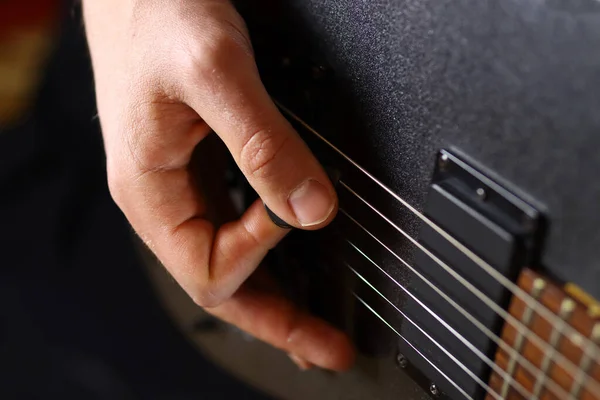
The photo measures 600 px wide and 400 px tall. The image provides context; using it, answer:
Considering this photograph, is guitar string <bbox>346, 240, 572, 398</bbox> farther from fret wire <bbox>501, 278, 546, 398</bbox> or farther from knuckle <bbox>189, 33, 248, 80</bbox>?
knuckle <bbox>189, 33, 248, 80</bbox>

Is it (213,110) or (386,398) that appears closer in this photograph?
(213,110)

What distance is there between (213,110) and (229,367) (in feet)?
1.50

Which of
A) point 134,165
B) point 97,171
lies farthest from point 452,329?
point 97,171

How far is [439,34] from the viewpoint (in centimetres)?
42

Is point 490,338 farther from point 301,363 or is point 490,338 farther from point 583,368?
point 301,363

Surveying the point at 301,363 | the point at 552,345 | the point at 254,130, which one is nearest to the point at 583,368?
the point at 552,345

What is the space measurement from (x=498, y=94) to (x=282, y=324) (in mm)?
381

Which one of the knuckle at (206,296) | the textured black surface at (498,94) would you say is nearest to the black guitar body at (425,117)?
the textured black surface at (498,94)

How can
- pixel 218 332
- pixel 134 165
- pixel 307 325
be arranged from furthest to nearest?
1. pixel 218 332
2. pixel 307 325
3. pixel 134 165

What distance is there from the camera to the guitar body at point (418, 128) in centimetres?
37

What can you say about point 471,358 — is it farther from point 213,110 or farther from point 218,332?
point 218,332

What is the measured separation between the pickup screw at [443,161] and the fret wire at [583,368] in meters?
0.14

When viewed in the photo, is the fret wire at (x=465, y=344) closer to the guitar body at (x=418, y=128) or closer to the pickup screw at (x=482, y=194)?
the guitar body at (x=418, y=128)

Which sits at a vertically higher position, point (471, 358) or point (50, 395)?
point (471, 358)
